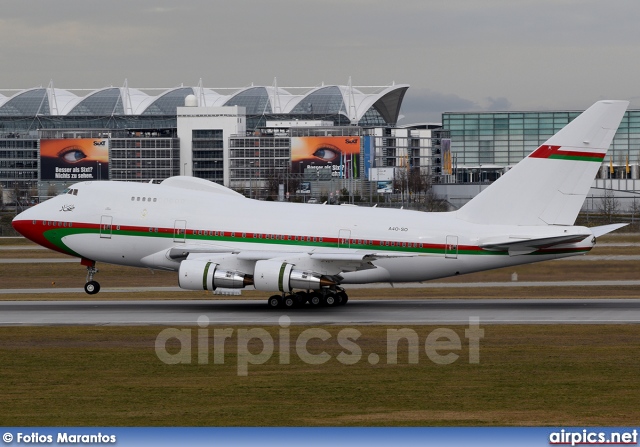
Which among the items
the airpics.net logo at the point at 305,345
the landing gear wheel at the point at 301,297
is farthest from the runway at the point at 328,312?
the airpics.net logo at the point at 305,345

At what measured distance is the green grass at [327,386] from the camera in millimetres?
23906

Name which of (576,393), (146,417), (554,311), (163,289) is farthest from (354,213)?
(146,417)

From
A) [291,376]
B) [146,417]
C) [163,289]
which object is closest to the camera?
[146,417]

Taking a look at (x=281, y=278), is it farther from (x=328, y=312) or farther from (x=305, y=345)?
(x=305, y=345)

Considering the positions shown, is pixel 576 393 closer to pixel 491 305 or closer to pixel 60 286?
pixel 491 305

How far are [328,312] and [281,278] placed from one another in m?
2.85

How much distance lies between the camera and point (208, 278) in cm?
4409

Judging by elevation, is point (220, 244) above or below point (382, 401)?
above

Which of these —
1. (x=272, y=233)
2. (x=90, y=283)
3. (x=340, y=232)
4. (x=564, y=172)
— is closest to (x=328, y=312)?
(x=340, y=232)

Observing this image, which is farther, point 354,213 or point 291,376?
point 354,213

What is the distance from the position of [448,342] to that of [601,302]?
50.5ft

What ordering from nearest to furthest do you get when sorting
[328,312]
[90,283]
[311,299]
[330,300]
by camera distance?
[328,312] → [311,299] → [330,300] → [90,283]

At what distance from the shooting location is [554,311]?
44.5m

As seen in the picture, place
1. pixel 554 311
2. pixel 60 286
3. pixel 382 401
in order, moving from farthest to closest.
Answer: pixel 60 286, pixel 554 311, pixel 382 401
